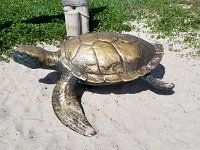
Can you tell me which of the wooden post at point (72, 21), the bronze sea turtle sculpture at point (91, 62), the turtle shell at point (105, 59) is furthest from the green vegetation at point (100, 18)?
the turtle shell at point (105, 59)

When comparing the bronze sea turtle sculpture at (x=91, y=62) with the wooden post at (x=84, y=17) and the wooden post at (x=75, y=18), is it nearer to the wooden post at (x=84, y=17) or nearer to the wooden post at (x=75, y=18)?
the wooden post at (x=75, y=18)

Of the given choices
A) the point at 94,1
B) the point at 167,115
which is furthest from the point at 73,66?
the point at 94,1

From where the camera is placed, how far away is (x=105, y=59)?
214 inches

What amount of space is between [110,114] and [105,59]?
2.87 feet

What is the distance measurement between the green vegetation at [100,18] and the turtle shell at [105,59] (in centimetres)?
231

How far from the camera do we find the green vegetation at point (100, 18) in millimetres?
8070

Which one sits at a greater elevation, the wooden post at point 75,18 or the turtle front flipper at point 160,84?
the wooden post at point 75,18

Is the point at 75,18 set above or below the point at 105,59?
below

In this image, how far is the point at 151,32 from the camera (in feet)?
27.4

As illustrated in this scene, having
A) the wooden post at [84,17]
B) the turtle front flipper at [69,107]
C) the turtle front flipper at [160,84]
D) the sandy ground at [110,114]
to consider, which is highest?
the wooden post at [84,17]

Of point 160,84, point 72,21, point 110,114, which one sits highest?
A: point 72,21

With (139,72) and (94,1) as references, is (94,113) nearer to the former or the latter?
(139,72)

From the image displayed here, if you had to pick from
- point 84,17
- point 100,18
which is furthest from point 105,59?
point 100,18

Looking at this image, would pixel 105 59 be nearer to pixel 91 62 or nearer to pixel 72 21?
pixel 91 62
